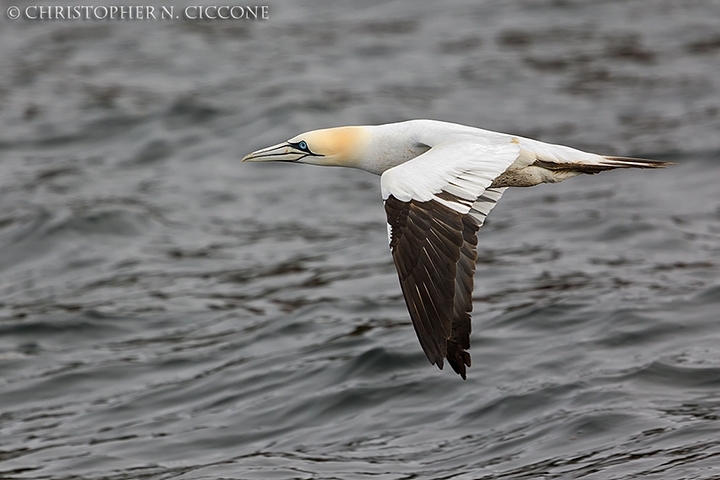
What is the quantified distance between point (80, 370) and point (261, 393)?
5.71 ft

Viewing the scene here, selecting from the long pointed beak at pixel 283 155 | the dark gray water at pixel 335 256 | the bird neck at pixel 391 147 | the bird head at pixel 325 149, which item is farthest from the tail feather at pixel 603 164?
the dark gray water at pixel 335 256

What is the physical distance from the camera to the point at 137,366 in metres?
10.6

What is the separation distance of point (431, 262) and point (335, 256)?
591 centimetres

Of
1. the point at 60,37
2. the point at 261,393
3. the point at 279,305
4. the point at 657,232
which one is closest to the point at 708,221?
the point at 657,232

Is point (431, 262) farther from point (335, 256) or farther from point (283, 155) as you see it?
point (335, 256)

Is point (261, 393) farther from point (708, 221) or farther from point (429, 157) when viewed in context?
point (708, 221)

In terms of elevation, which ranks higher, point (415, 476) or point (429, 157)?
point (429, 157)

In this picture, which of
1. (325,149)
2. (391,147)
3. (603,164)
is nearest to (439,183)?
(391,147)

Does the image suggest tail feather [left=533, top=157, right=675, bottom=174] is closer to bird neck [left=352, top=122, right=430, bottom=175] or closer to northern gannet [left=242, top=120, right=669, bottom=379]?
northern gannet [left=242, top=120, right=669, bottom=379]

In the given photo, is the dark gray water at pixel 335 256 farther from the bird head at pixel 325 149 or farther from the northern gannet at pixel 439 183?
the bird head at pixel 325 149

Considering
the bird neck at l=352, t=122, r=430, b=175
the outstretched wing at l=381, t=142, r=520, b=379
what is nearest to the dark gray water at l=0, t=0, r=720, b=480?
the outstretched wing at l=381, t=142, r=520, b=379

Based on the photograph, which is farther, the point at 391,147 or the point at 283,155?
A: the point at 283,155

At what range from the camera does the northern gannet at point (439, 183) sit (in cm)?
666

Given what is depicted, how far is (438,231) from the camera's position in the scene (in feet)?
22.3
